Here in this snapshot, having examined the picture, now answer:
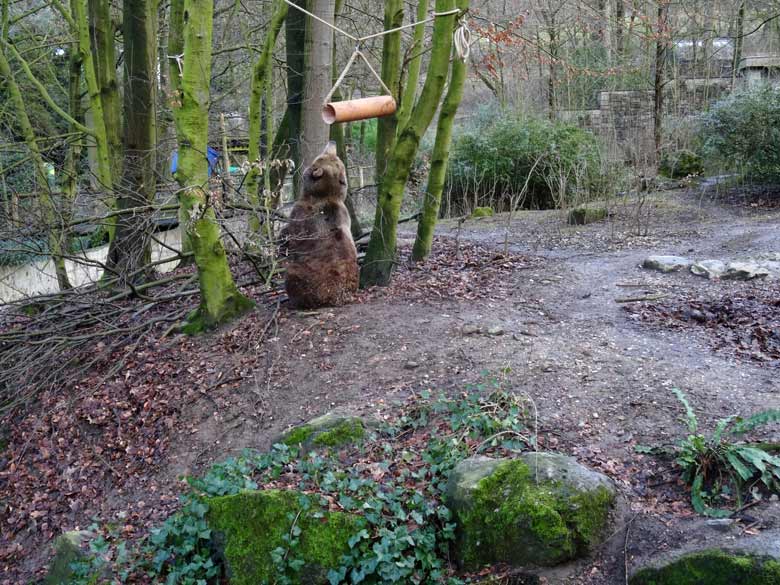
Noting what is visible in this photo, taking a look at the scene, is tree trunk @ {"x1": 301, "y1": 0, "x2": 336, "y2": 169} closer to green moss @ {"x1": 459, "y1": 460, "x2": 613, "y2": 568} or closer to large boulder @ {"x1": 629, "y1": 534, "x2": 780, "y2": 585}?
A: green moss @ {"x1": 459, "y1": 460, "x2": 613, "y2": 568}

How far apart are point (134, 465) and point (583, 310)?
3.93 m

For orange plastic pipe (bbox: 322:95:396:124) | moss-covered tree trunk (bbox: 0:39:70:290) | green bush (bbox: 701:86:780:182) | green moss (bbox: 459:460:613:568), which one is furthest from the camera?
green bush (bbox: 701:86:780:182)

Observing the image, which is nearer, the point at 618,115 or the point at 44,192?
the point at 44,192

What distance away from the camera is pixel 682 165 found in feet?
48.9

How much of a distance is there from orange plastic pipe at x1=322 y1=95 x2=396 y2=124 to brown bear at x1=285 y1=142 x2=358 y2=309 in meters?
0.84

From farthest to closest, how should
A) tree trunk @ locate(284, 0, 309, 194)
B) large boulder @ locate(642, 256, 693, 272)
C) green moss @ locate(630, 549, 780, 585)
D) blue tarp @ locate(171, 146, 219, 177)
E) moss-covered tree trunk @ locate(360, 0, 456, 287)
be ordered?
tree trunk @ locate(284, 0, 309, 194) < large boulder @ locate(642, 256, 693, 272) < moss-covered tree trunk @ locate(360, 0, 456, 287) < blue tarp @ locate(171, 146, 219, 177) < green moss @ locate(630, 549, 780, 585)

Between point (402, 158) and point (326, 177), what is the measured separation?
0.97 metres

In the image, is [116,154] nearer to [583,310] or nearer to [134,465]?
[134,465]

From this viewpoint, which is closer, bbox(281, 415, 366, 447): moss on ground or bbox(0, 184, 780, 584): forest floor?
bbox(0, 184, 780, 584): forest floor

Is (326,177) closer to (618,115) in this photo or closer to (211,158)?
(211,158)

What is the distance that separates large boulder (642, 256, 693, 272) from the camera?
7559mm

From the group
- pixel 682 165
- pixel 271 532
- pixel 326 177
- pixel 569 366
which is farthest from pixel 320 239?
pixel 682 165

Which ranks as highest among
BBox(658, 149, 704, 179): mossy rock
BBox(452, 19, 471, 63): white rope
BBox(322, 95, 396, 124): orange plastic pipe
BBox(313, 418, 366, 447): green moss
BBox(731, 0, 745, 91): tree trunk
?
BBox(731, 0, 745, 91): tree trunk

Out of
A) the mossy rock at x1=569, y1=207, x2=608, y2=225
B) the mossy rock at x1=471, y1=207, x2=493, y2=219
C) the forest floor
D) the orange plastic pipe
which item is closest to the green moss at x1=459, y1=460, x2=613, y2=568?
the forest floor
